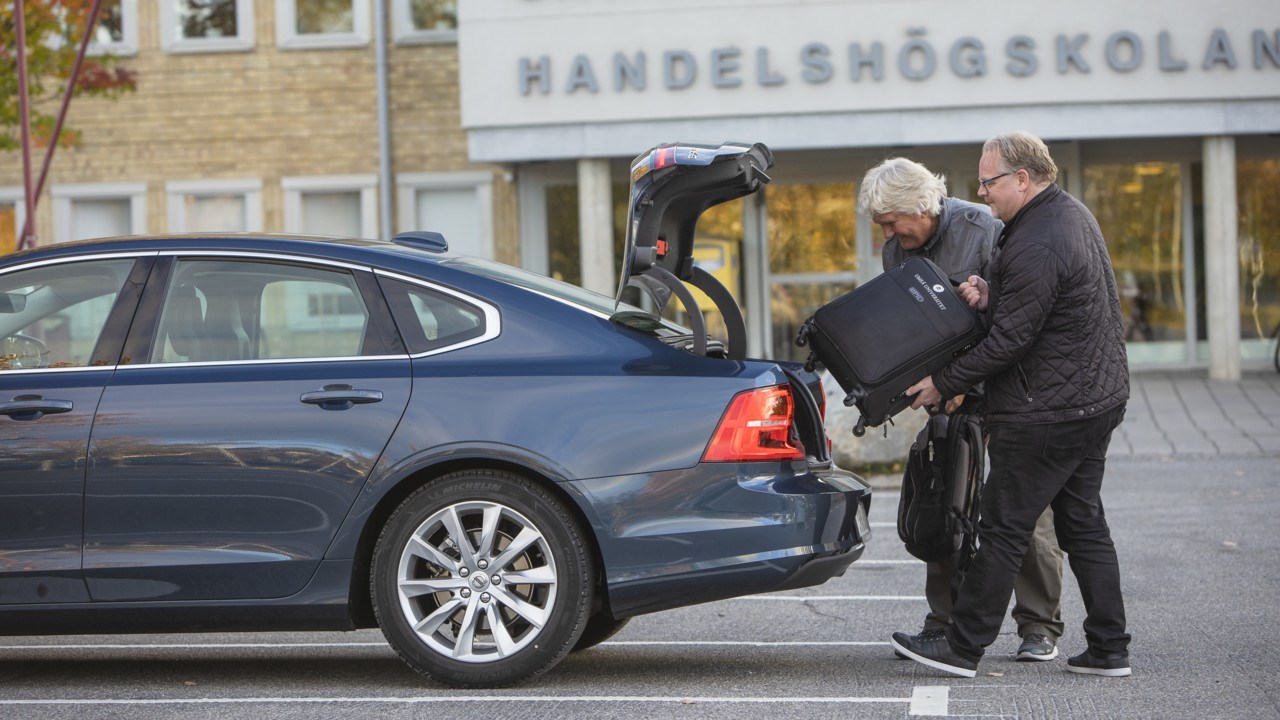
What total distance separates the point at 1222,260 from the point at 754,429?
14943 mm

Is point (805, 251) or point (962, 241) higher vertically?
point (805, 251)

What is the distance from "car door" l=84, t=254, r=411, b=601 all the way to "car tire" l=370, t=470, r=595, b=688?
252mm

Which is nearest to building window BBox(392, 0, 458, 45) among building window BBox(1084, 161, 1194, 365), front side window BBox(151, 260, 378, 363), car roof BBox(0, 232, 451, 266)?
building window BBox(1084, 161, 1194, 365)

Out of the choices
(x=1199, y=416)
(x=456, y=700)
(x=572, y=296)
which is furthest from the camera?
(x=1199, y=416)

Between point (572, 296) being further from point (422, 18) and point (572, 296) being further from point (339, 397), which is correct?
point (422, 18)

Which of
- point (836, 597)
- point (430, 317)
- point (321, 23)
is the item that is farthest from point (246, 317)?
point (321, 23)

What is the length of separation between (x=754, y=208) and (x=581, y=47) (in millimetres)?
3277

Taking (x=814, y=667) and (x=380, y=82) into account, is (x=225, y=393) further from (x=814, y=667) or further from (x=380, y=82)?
(x=380, y=82)

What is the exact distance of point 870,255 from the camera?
21.1 m

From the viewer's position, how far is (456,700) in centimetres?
548

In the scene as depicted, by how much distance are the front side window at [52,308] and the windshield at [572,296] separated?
49.2 inches

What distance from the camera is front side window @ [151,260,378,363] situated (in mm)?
5754

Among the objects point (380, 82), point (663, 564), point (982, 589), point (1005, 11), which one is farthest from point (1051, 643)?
point (380, 82)

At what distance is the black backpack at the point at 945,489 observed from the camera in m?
5.88
